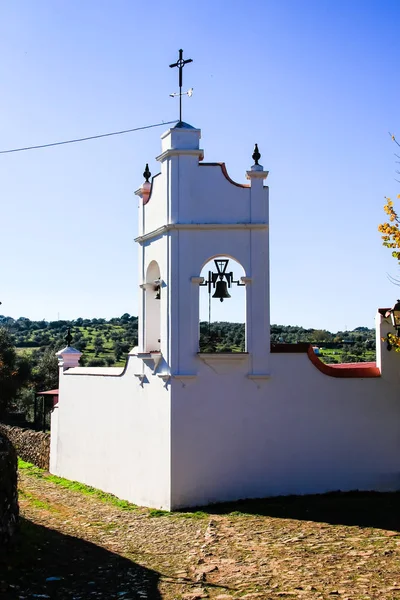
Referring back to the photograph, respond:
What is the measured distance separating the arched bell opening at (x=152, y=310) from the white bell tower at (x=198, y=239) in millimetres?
→ 1068

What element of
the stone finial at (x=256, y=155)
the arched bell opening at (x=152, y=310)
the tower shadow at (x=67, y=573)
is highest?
the stone finial at (x=256, y=155)

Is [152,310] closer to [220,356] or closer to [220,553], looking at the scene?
[220,356]

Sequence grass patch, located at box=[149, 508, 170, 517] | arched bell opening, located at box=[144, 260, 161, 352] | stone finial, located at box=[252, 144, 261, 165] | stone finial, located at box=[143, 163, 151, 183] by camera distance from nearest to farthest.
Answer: grass patch, located at box=[149, 508, 170, 517] → stone finial, located at box=[252, 144, 261, 165] → arched bell opening, located at box=[144, 260, 161, 352] → stone finial, located at box=[143, 163, 151, 183]

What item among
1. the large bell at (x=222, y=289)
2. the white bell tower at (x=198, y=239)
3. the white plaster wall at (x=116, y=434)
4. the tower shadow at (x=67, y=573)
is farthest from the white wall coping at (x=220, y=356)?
the tower shadow at (x=67, y=573)

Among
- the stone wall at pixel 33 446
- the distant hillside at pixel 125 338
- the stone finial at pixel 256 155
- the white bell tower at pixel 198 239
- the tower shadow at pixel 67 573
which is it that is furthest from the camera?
the distant hillside at pixel 125 338

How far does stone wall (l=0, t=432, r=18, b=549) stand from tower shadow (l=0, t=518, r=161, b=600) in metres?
0.20

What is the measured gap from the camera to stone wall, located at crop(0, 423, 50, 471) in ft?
63.3

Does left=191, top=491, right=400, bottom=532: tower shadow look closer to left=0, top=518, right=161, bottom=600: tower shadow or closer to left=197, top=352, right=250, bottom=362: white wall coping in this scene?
left=197, top=352, right=250, bottom=362: white wall coping

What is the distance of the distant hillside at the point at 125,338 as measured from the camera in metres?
24.7

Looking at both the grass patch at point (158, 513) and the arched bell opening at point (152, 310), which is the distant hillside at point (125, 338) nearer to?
the arched bell opening at point (152, 310)

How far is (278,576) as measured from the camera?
25.6 feet

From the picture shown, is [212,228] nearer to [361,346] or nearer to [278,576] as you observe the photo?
[278,576]

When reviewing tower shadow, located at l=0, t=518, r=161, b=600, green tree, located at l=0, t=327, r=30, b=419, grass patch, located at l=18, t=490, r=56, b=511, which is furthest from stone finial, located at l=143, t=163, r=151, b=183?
green tree, located at l=0, t=327, r=30, b=419

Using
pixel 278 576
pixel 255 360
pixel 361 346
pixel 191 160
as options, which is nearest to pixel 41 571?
pixel 278 576
